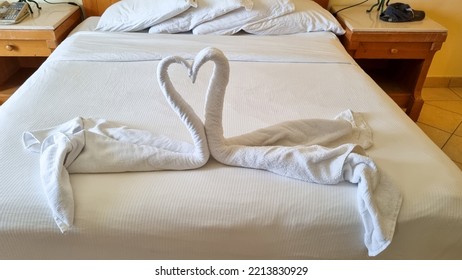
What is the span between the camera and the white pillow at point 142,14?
5.87 ft

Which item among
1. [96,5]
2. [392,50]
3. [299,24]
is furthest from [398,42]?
[96,5]

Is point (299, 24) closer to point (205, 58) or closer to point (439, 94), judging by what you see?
point (205, 58)

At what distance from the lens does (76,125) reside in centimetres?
101

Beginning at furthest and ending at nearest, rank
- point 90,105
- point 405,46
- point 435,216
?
point 405,46 < point 90,105 < point 435,216

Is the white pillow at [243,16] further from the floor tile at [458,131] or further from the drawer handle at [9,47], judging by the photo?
the floor tile at [458,131]

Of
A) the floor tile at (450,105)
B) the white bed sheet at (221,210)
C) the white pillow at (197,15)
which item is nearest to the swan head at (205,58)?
the white bed sheet at (221,210)

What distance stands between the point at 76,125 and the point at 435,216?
39.8 inches

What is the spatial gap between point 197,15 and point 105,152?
1161 millimetres

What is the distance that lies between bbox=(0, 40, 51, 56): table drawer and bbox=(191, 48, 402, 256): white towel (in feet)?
4.62

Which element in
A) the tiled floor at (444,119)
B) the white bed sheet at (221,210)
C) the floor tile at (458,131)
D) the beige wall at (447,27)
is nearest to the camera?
the white bed sheet at (221,210)

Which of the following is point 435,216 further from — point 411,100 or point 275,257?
point 411,100

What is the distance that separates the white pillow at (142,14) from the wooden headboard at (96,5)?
0.32m

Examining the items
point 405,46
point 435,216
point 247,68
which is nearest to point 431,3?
point 405,46

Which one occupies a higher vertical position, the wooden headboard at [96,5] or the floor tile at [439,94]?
the wooden headboard at [96,5]
